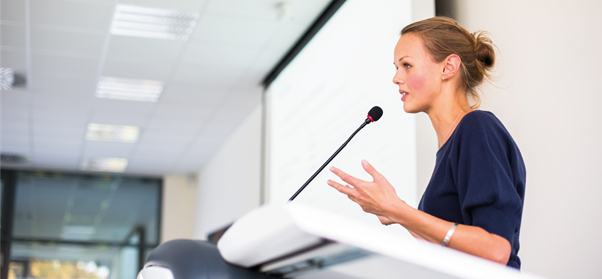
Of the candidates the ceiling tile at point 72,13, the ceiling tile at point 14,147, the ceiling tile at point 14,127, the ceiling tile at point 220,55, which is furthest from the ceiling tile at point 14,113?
the ceiling tile at point 220,55

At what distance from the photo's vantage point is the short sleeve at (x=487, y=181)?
0.78 m

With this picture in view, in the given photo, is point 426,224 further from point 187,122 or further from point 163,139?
point 163,139

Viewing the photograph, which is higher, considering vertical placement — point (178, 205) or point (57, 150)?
point (57, 150)

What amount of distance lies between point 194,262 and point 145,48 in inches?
146

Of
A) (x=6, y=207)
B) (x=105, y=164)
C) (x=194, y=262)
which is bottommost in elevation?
(x=194, y=262)

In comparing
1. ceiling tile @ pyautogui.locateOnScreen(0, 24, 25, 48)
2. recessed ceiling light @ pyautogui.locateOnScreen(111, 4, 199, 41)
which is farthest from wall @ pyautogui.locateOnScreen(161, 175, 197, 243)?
recessed ceiling light @ pyautogui.locateOnScreen(111, 4, 199, 41)

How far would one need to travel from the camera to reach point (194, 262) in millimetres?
499

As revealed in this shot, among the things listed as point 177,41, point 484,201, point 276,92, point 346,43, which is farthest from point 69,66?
point 484,201

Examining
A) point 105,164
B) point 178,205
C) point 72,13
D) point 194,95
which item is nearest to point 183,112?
point 194,95

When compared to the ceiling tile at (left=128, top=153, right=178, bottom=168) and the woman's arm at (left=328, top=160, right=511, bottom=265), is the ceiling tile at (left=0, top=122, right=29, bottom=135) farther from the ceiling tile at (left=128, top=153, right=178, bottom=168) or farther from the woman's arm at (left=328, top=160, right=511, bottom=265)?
the woman's arm at (left=328, top=160, right=511, bottom=265)

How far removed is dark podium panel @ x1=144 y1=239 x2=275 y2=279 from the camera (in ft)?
1.60

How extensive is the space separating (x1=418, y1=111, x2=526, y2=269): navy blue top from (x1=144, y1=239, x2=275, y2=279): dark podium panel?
0.42m

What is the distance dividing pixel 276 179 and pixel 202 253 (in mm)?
3598

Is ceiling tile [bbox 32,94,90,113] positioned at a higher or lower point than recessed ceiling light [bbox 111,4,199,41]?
lower
